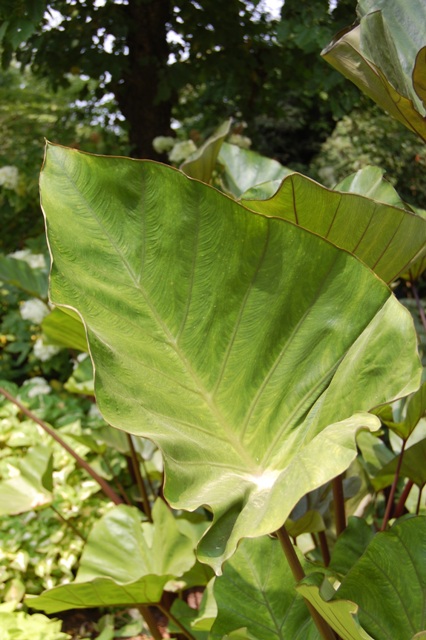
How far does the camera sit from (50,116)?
4.64m

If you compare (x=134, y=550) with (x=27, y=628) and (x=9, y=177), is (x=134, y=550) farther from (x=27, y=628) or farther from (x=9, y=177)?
(x=9, y=177)

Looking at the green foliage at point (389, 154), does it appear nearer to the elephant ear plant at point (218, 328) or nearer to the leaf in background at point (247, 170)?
the leaf in background at point (247, 170)

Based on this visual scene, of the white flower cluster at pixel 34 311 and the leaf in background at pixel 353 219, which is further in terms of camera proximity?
the white flower cluster at pixel 34 311

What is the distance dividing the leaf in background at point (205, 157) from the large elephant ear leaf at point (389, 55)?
469mm

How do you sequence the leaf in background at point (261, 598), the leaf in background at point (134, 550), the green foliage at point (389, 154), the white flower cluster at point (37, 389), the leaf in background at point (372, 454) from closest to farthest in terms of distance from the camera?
the leaf in background at point (261, 598) < the leaf in background at point (134, 550) < the leaf in background at point (372, 454) < the white flower cluster at point (37, 389) < the green foliage at point (389, 154)

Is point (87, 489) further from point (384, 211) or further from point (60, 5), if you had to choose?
point (60, 5)

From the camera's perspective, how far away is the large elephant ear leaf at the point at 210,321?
0.63 meters

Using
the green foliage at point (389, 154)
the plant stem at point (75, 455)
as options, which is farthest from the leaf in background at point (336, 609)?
the green foliage at point (389, 154)

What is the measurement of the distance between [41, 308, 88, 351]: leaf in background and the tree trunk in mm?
2257

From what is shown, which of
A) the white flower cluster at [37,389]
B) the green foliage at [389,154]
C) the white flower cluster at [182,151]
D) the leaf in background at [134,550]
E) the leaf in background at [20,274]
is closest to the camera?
the leaf in background at [134,550]

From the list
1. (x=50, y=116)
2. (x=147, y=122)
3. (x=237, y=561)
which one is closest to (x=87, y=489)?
(x=237, y=561)

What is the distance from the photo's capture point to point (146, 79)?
11.7 ft

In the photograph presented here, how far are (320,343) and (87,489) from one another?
1.50 m

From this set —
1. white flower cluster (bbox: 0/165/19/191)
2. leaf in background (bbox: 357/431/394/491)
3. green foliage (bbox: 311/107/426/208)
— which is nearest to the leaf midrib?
leaf in background (bbox: 357/431/394/491)
